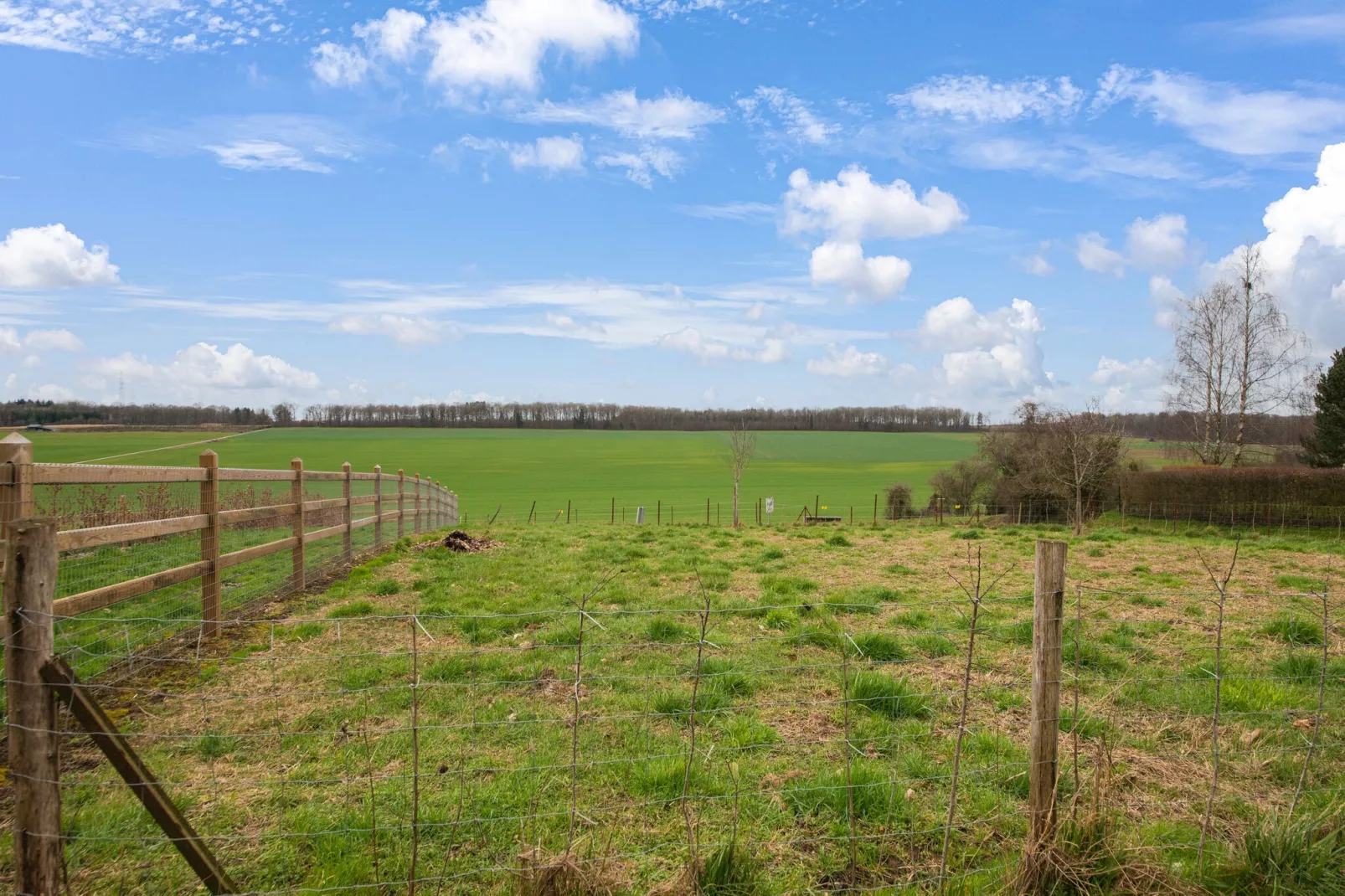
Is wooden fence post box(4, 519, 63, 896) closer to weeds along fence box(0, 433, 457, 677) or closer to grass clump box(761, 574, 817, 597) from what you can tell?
weeds along fence box(0, 433, 457, 677)

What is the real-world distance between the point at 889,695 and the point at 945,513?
32.6 meters

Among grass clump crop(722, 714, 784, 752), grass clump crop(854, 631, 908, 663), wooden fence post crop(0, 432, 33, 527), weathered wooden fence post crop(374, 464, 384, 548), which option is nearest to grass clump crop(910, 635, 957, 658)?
grass clump crop(854, 631, 908, 663)

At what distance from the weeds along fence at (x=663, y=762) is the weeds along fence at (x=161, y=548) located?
15.5 inches

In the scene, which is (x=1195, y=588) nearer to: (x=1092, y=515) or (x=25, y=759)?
(x=25, y=759)

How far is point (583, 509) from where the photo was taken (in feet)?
124

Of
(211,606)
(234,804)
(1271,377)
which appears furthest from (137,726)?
(1271,377)

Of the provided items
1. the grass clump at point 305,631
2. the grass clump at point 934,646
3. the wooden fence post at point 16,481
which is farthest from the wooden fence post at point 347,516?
the grass clump at point 934,646

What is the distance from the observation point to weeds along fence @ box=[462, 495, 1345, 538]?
24.6 metres

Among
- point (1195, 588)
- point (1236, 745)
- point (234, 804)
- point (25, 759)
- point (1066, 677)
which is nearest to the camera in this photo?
point (25, 759)

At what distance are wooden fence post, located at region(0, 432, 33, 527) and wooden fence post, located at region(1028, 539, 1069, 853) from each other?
569 cm

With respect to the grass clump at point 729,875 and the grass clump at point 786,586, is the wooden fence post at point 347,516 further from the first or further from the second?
the grass clump at point 729,875

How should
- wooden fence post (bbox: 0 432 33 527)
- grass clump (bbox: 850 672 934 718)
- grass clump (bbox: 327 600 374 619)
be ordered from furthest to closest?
grass clump (bbox: 327 600 374 619), grass clump (bbox: 850 672 934 718), wooden fence post (bbox: 0 432 33 527)

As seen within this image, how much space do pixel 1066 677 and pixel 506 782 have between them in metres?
4.60

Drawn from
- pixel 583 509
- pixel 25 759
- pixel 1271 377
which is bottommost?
pixel 583 509
